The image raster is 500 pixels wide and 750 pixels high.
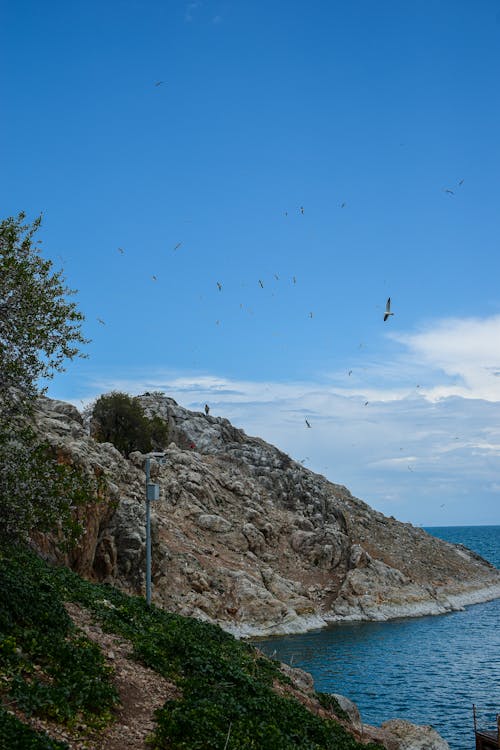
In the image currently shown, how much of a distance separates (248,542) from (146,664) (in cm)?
4626

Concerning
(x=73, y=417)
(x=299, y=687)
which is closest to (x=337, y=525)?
(x=73, y=417)

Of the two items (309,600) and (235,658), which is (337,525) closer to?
(309,600)

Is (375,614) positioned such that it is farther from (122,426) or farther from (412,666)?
(122,426)

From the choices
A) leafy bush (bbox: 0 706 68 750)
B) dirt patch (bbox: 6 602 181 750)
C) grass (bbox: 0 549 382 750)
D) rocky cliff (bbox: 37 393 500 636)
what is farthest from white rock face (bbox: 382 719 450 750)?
rocky cliff (bbox: 37 393 500 636)

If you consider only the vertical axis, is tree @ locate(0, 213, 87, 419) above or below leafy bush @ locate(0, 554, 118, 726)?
above

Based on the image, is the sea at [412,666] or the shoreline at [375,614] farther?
the shoreline at [375,614]

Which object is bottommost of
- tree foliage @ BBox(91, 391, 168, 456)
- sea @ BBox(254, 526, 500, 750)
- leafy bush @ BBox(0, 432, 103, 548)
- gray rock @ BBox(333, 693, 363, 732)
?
sea @ BBox(254, 526, 500, 750)

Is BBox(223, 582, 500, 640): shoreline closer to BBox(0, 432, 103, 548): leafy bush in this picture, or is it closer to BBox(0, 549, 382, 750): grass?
A: BBox(0, 549, 382, 750): grass

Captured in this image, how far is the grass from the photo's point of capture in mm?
13109

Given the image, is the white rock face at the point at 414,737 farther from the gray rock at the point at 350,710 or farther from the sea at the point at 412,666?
the sea at the point at 412,666

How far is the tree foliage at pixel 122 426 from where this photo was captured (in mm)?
76062

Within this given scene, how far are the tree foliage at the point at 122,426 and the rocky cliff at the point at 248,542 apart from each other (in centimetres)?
603

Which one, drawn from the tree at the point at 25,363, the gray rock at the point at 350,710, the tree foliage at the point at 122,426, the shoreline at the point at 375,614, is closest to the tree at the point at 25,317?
the tree at the point at 25,363

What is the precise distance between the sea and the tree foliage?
31.9 m
